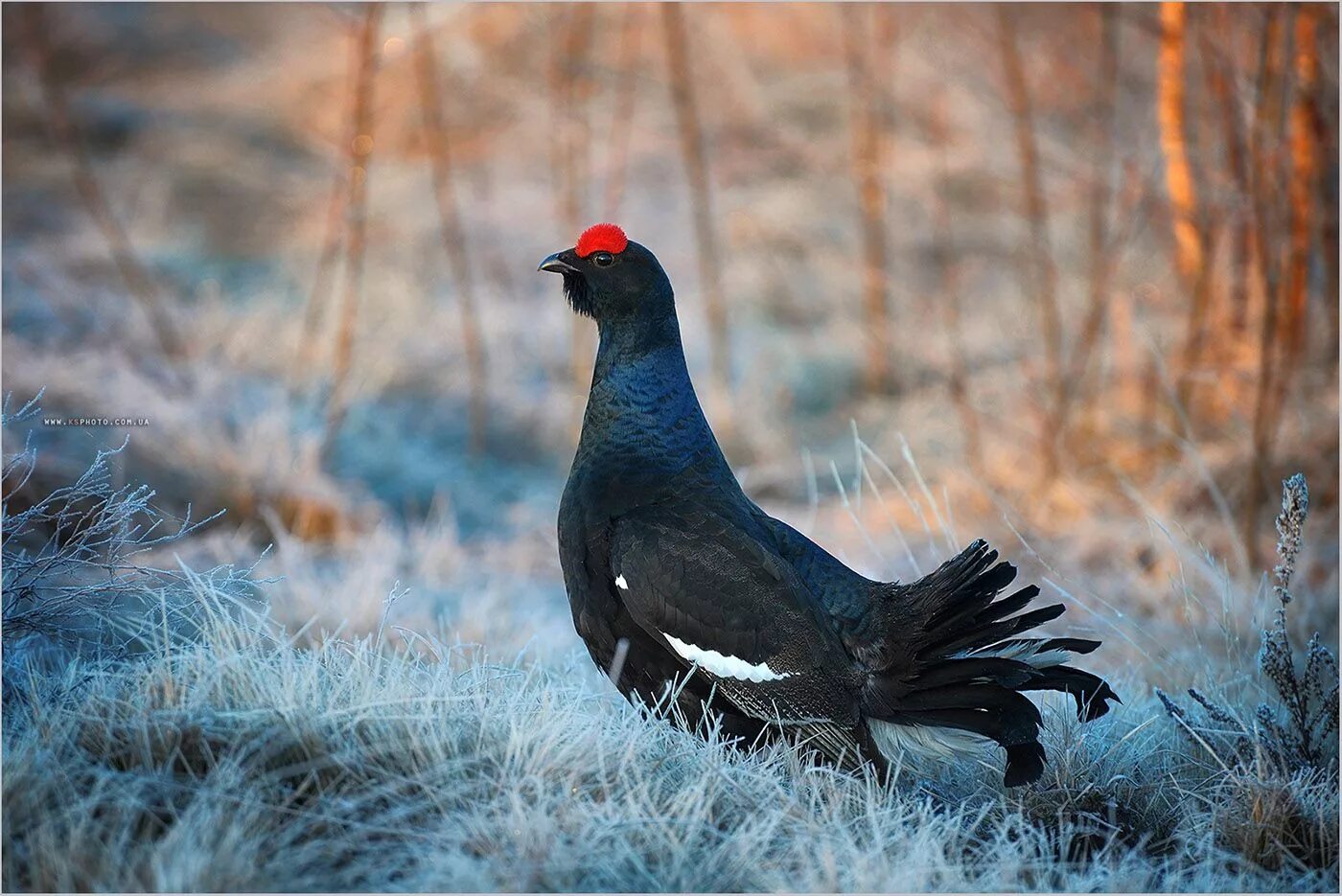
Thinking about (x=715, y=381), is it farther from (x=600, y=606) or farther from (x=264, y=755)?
(x=264, y=755)

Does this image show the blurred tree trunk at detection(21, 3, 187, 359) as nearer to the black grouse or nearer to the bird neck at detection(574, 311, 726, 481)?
the bird neck at detection(574, 311, 726, 481)

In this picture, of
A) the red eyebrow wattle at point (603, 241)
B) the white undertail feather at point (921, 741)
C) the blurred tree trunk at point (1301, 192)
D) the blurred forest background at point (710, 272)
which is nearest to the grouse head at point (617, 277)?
the red eyebrow wattle at point (603, 241)

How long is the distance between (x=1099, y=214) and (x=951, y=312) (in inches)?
36.7

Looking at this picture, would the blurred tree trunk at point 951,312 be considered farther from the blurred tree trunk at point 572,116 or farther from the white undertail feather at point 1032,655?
the white undertail feather at point 1032,655

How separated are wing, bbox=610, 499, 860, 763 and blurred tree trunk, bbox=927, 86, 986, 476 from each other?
11.0 ft

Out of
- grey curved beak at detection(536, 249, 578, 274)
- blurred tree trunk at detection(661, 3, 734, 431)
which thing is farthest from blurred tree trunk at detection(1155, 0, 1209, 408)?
grey curved beak at detection(536, 249, 578, 274)

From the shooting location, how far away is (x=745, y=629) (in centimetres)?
234

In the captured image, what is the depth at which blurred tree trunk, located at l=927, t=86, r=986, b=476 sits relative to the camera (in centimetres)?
571

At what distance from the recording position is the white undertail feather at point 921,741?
2.35m

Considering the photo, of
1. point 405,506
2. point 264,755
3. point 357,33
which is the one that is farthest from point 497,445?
point 264,755

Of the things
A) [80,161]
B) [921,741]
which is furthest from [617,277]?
[80,161]

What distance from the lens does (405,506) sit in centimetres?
600

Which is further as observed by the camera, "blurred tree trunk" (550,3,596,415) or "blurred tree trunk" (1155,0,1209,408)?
"blurred tree trunk" (550,3,596,415)

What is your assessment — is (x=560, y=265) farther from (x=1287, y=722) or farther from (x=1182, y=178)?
(x=1182, y=178)
